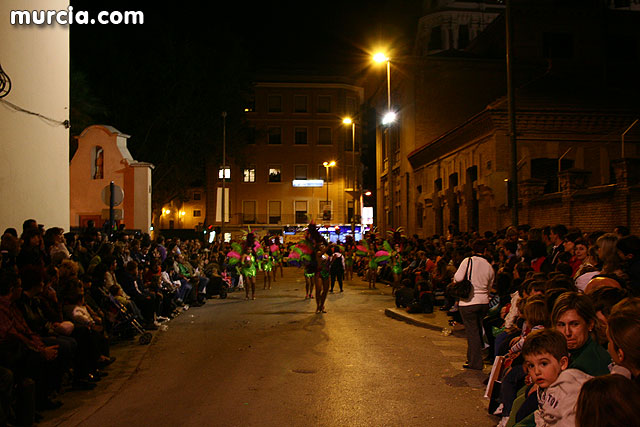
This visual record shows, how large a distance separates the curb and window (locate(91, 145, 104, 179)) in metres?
15.5

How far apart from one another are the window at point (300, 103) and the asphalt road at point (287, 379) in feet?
172

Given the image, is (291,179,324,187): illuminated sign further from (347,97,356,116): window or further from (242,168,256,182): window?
(347,97,356,116): window

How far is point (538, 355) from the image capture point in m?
4.11

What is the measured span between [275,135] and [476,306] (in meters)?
57.1

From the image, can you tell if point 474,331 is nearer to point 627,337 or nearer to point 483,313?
point 483,313

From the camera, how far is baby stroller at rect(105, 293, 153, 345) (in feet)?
38.4

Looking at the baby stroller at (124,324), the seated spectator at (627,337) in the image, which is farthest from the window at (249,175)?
the seated spectator at (627,337)

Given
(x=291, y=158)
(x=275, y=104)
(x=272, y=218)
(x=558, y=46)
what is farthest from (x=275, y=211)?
(x=558, y=46)

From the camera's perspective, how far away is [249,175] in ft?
213

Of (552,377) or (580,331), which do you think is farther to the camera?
(580,331)

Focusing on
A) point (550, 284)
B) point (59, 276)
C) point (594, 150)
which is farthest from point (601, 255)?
point (594, 150)

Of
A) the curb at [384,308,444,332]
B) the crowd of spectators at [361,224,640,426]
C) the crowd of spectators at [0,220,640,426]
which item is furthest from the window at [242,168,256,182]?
the crowd of spectators at [361,224,640,426]

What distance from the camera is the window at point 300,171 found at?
65.2m

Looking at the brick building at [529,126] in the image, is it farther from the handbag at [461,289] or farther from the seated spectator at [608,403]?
the seated spectator at [608,403]
